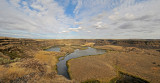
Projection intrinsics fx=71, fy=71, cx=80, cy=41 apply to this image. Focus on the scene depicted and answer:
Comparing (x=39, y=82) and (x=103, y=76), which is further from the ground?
(x=39, y=82)

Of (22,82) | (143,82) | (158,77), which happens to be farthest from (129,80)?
(22,82)

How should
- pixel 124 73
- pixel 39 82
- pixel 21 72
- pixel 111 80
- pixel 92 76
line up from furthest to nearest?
1. pixel 124 73
2. pixel 92 76
3. pixel 111 80
4. pixel 21 72
5. pixel 39 82

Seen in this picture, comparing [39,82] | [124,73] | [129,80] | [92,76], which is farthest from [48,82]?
[124,73]

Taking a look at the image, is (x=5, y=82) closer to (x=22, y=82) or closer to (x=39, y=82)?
(x=22, y=82)

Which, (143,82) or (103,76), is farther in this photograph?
(103,76)

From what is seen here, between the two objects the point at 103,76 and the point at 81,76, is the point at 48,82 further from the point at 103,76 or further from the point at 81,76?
the point at 103,76

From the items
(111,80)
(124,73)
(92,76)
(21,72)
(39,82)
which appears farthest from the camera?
(124,73)

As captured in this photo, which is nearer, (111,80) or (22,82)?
(22,82)

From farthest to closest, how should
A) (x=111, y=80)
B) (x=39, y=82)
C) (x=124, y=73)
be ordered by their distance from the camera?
(x=124, y=73) < (x=111, y=80) < (x=39, y=82)

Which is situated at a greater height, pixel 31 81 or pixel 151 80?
pixel 31 81
